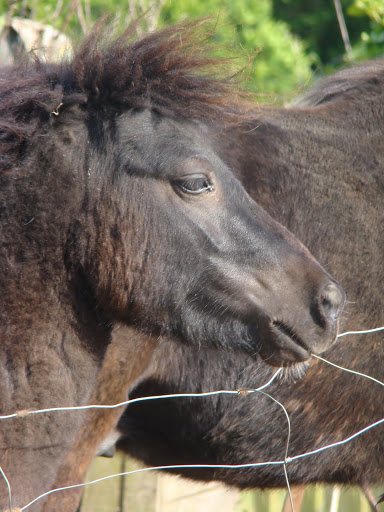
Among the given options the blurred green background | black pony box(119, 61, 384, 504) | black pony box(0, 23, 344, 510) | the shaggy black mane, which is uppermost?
the shaggy black mane

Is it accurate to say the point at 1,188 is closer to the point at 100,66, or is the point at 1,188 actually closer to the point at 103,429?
the point at 100,66

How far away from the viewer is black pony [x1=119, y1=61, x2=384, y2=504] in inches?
113

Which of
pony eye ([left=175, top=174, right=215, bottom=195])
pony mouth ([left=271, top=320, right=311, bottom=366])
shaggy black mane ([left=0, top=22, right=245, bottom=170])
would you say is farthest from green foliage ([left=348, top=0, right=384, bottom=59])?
pony mouth ([left=271, top=320, right=311, bottom=366])

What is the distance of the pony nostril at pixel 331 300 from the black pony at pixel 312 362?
0.59 m

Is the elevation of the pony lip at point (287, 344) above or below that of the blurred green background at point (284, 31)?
above

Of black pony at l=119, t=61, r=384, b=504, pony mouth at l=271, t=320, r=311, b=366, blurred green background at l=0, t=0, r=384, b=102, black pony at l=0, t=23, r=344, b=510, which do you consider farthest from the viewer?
blurred green background at l=0, t=0, r=384, b=102

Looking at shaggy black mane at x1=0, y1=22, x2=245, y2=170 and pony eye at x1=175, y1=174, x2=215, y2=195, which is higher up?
shaggy black mane at x1=0, y1=22, x2=245, y2=170

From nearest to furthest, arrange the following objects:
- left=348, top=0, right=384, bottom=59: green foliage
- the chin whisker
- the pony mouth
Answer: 1. the pony mouth
2. the chin whisker
3. left=348, top=0, right=384, bottom=59: green foliage

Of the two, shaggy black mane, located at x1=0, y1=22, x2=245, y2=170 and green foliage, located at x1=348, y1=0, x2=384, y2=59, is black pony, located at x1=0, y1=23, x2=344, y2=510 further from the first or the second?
green foliage, located at x1=348, y1=0, x2=384, y2=59

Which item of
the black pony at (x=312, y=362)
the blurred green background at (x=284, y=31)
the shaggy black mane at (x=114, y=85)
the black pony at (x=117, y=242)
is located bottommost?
the blurred green background at (x=284, y=31)

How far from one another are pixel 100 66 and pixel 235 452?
6.09 ft

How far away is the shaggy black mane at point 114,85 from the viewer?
221 cm

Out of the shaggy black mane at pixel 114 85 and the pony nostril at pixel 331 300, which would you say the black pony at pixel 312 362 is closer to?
the shaggy black mane at pixel 114 85

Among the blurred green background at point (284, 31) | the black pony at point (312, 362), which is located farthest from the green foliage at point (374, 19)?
the blurred green background at point (284, 31)
